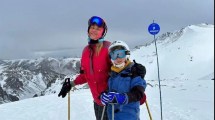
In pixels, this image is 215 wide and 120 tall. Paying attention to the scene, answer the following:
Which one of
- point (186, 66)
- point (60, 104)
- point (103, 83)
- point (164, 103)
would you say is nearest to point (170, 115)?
point (164, 103)

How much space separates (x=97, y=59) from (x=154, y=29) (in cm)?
641

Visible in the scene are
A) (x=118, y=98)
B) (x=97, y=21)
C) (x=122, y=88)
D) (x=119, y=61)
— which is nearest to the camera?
(x=118, y=98)

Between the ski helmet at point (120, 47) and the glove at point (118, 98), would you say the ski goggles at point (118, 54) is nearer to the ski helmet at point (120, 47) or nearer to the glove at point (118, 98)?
the ski helmet at point (120, 47)

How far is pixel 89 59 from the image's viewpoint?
193 inches

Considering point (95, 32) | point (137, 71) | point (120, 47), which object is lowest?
point (137, 71)

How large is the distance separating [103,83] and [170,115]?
604 cm

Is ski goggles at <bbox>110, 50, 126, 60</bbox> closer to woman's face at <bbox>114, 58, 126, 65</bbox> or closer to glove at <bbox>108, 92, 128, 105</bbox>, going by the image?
woman's face at <bbox>114, 58, 126, 65</bbox>

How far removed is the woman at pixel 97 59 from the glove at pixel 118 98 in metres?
0.78

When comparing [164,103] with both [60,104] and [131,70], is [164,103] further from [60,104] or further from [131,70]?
[131,70]

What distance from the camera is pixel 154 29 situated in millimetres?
10906

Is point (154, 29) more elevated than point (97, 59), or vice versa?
point (154, 29)

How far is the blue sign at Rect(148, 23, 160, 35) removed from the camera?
10.9m

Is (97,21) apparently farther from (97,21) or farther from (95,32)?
(95,32)

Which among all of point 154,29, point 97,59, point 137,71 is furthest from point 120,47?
point 154,29
